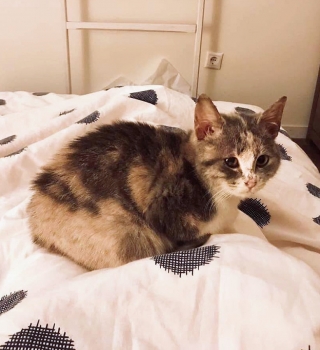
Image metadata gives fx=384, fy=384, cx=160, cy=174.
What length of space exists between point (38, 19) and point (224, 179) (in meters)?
1.72

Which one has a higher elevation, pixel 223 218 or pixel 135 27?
pixel 135 27

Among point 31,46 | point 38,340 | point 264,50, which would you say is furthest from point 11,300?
point 264,50

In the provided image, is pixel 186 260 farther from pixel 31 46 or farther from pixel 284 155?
pixel 31 46

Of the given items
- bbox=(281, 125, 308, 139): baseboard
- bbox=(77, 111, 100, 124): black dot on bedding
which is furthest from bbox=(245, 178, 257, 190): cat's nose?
bbox=(281, 125, 308, 139): baseboard

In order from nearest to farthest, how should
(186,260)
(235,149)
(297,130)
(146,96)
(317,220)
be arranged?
1. (186,260)
2. (235,149)
3. (317,220)
4. (146,96)
5. (297,130)

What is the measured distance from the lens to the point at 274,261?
721mm

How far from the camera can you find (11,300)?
743 millimetres

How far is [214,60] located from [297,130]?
722 mm

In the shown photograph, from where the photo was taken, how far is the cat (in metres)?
0.84

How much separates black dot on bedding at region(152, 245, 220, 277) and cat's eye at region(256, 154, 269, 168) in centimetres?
22

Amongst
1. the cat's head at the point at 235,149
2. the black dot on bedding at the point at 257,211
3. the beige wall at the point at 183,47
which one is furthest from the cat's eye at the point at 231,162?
the beige wall at the point at 183,47

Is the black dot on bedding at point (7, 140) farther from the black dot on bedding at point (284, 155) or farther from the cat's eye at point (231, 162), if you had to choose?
the black dot on bedding at point (284, 155)

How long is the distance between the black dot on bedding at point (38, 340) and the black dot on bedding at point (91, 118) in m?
0.78

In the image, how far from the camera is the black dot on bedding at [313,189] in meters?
1.17
